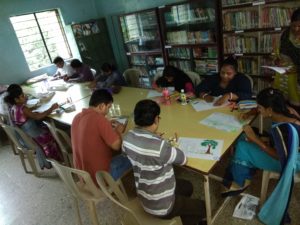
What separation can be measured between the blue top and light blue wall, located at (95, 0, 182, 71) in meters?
2.35

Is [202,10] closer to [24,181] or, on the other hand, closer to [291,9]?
[291,9]

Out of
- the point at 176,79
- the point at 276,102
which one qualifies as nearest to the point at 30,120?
the point at 176,79

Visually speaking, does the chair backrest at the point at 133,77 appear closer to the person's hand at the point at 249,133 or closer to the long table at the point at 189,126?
the long table at the point at 189,126

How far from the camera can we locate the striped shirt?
123 centimetres

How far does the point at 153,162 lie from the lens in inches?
48.9

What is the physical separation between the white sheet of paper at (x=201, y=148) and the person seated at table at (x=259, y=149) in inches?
9.7

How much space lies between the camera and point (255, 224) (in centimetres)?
174

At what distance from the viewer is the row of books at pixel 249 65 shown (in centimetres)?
351

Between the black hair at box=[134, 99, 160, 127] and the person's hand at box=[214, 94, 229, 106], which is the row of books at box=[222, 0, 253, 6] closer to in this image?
the person's hand at box=[214, 94, 229, 106]

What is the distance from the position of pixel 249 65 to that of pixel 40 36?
393 centimetres

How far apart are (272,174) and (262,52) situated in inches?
87.5

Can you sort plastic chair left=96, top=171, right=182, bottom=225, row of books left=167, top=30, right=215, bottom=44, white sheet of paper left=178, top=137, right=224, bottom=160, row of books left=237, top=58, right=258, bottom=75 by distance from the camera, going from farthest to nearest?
row of books left=167, top=30, right=215, bottom=44 < row of books left=237, top=58, right=258, bottom=75 < white sheet of paper left=178, top=137, right=224, bottom=160 < plastic chair left=96, top=171, right=182, bottom=225

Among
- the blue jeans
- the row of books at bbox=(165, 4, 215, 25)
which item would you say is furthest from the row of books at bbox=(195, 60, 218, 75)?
the blue jeans

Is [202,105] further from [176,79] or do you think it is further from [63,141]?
[63,141]
